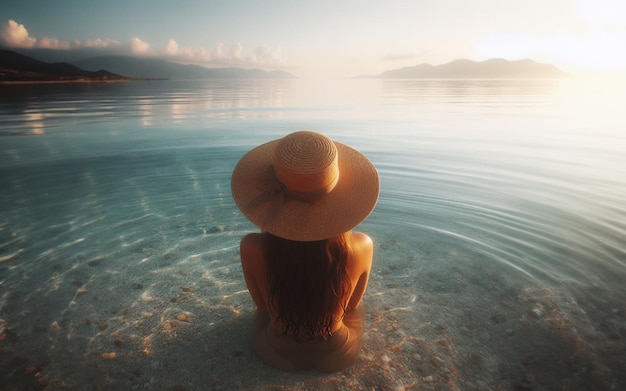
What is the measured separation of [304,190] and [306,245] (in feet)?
1.49

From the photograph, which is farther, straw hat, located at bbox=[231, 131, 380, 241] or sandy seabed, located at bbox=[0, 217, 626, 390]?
sandy seabed, located at bbox=[0, 217, 626, 390]

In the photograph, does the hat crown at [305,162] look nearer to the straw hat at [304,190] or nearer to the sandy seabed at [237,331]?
the straw hat at [304,190]

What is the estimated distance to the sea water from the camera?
3.14m

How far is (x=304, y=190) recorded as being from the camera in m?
2.14

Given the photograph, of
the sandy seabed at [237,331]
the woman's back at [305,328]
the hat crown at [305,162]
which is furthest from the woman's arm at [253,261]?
the sandy seabed at [237,331]

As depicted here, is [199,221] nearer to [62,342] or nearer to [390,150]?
[62,342]

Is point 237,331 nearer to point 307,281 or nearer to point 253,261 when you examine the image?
point 253,261

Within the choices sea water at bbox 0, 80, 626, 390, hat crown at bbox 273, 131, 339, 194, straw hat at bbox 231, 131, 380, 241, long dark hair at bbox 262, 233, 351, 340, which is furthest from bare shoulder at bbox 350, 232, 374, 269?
sea water at bbox 0, 80, 626, 390

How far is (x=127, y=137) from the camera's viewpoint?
43.1 ft

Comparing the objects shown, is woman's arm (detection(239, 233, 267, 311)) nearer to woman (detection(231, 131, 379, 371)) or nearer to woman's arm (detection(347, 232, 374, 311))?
woman (detection(231, 131, 379, 371))

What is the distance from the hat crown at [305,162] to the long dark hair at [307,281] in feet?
1.57

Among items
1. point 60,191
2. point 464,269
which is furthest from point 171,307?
point 60,191

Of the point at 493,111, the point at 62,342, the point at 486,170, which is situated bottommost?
the point at 62,342

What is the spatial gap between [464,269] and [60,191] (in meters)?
8.28
